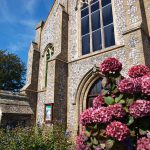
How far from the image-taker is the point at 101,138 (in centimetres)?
269

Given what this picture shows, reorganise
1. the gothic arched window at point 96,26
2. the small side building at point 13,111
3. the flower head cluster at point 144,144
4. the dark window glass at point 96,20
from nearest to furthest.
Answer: the flower head cluster at point 144,144 < the small side building at point 13,111 < the gothic arched window at point 96,26 < the dark window glass at point 96,20

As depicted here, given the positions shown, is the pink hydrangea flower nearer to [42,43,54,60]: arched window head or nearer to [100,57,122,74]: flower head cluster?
[100,57,122,74]: flower head cluster

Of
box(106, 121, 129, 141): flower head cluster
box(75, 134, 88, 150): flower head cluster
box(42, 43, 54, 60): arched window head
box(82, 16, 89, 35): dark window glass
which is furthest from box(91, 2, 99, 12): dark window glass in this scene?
box(106, 121, 129, 141): flower head cluster

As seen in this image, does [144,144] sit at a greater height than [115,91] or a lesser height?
lesser

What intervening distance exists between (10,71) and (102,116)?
26.8 meters

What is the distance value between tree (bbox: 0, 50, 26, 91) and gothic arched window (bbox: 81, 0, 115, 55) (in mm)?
17419

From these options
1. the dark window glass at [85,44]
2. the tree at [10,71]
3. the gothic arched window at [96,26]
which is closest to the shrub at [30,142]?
the gothic arched window at [96,26]

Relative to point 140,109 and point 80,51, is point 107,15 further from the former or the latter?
point 140,109

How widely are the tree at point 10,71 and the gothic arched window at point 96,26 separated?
17.4 m

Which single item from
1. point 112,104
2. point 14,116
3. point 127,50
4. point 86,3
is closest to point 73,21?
point 86,3

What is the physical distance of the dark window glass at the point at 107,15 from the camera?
435 inches

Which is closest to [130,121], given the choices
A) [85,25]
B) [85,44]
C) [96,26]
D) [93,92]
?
[93,92]

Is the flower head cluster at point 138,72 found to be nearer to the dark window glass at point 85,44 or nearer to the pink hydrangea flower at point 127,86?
the pink hydrangea flower at point 127,86

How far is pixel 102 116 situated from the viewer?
258 centimetres
